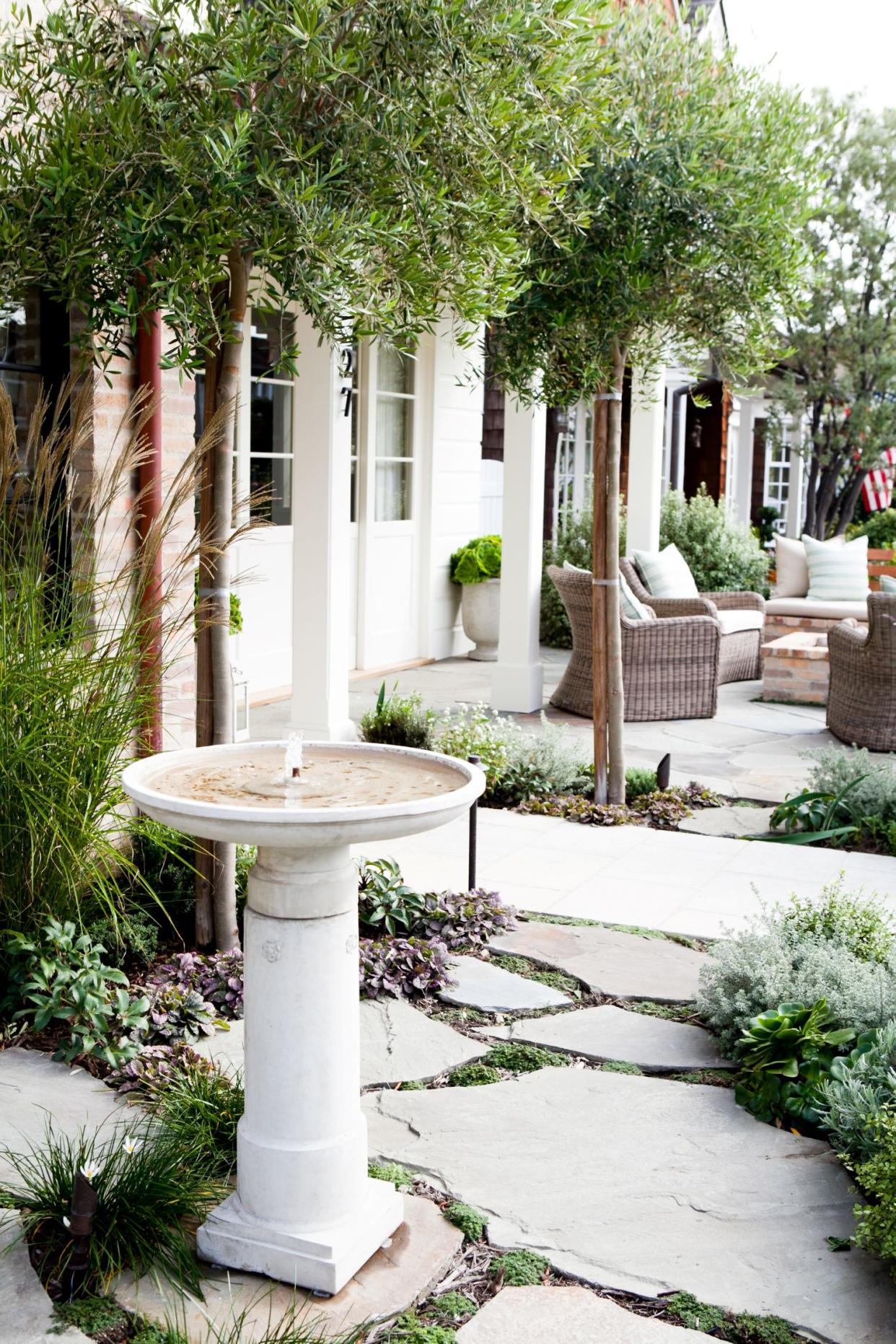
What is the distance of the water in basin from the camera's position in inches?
93.4

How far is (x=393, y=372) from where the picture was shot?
9.66 meters

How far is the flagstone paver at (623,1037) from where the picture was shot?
325 cm

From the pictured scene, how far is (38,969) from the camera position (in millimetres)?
3219

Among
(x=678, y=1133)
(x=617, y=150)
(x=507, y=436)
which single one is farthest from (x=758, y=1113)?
(x=507, y=436)

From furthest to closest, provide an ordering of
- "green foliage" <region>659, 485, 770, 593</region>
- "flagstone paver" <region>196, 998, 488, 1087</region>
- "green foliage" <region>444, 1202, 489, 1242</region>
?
"green foliage" <region>659, 485, 770, 593</region>
"flagstone paver" <region>196, 998, 488, 1087</region>
"green foliage" <region>444, 1202, 489, 1242</region>

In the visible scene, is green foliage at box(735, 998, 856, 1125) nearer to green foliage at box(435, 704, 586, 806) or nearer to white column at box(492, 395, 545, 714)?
green foliage at box(435, 704, 586, 806)

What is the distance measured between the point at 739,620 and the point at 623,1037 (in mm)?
6326

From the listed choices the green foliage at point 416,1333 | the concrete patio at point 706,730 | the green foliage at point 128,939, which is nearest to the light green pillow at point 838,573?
the concrete patio at point 706,730

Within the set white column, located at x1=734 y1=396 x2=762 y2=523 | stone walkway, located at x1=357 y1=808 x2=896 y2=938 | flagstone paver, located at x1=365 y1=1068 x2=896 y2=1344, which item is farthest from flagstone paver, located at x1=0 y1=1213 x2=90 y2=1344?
white column, located at x1=734 y1=396 x2=762 y2=523

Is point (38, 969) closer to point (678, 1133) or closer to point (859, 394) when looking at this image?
point (678, 1133)

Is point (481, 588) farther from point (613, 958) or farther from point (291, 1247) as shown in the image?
point (291, 1247)

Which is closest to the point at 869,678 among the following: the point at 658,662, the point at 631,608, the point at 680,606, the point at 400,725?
the point at 658,662

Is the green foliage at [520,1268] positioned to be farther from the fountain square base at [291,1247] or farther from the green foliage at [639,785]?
the green foliage at [639,785]

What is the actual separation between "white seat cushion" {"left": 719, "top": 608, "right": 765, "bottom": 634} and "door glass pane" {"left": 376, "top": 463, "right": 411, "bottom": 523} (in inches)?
97.8
